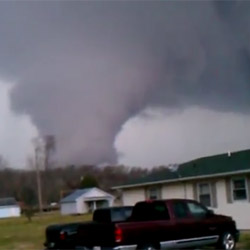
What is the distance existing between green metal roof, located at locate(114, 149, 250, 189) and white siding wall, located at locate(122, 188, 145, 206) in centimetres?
57

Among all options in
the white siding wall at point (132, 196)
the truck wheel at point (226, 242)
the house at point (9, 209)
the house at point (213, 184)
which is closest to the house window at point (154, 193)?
the house at point (213, 184)

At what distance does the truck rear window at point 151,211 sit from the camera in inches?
679

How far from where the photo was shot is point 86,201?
7119cm

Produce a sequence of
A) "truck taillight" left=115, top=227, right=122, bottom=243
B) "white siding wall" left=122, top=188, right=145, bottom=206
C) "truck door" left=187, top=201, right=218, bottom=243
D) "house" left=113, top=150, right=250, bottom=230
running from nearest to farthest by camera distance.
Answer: "truck taillight" left=115, top=227, right=122, bottom=243
"truck door" left=187, top=201, right=218, bottom=243
"house" left=113, top=150, right=250, bottom=230
"white siding wall" left=122, top=188, right=145, bottom=206

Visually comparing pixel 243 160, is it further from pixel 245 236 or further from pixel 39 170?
pixel 39 170

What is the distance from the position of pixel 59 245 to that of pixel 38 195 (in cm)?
5751

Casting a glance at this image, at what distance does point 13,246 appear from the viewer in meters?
24.6

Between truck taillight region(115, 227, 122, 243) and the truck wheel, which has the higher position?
truck taillight region(115, 227, 122, 243)

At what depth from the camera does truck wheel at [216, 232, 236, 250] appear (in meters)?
Result: 18.0

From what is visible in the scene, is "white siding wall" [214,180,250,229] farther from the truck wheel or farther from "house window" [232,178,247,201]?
the truck wheel

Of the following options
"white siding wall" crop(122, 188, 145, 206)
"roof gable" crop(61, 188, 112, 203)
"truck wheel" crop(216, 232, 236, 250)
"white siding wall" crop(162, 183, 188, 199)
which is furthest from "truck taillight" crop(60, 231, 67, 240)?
"roof gable" crop(61, 188, 112, 203)

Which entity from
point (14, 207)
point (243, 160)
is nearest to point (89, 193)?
point (14, 207)

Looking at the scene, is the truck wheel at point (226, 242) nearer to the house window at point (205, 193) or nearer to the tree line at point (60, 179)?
the house window at point (205, 193)

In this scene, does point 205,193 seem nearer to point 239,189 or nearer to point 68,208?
point 239,189
